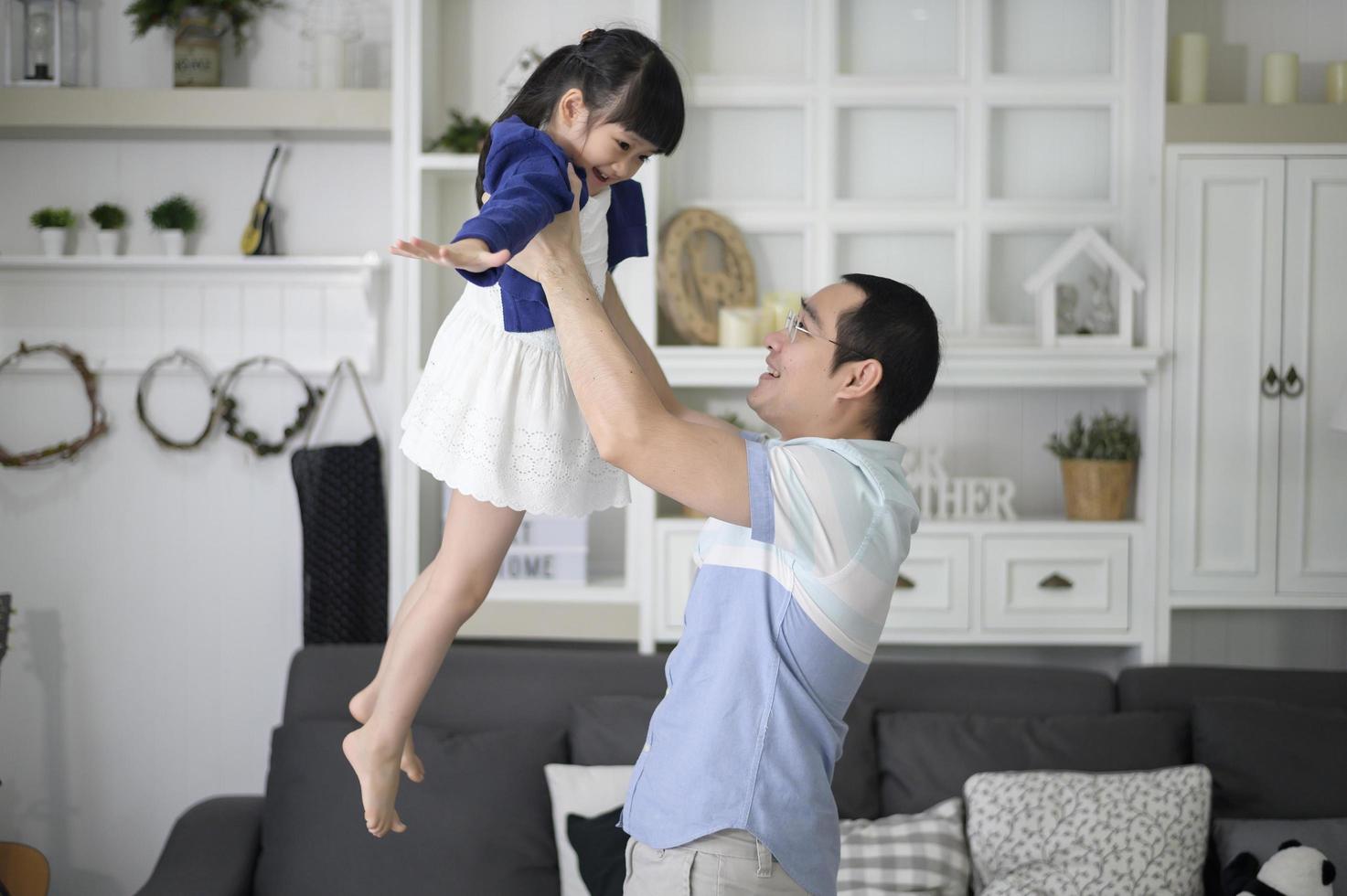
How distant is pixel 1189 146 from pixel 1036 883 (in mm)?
1620

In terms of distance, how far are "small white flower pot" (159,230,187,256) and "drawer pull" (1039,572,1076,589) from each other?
216cm

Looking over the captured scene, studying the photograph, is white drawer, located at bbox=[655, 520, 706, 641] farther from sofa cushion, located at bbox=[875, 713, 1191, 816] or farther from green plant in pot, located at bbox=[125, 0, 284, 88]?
green plant in pot, located at bbox=[125, 0, 284, 88]

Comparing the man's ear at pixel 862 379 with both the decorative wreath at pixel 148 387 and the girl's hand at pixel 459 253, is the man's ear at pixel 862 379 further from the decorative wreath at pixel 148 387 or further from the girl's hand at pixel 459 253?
the decorative wreath at pixel 148 387

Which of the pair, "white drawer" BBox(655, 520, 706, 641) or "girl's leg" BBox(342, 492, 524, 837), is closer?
"girl's leg" BBox(342, 492, 524, 837)

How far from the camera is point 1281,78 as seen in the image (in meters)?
2.79

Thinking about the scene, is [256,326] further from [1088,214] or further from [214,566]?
[1088,214]

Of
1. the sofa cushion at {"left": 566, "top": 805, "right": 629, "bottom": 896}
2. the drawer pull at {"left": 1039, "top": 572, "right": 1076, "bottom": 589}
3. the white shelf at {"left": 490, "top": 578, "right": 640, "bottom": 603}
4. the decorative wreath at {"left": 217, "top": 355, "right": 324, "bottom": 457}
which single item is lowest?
the sofa cushion at {"left": 566, "top": 805, "right": 629, "bottom": 896}

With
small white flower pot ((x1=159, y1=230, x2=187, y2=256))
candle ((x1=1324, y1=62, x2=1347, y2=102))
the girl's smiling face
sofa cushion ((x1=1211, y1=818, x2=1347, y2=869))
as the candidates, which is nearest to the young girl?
the girl's smiling face

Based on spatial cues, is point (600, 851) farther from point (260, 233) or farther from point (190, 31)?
point (190, 31)

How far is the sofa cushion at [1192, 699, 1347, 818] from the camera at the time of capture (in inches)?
95.0

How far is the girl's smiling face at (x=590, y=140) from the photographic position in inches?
48.4

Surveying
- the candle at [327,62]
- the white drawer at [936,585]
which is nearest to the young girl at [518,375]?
the white drawer at [936,585]

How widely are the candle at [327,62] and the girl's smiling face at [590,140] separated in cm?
181

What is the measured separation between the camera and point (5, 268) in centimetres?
298
